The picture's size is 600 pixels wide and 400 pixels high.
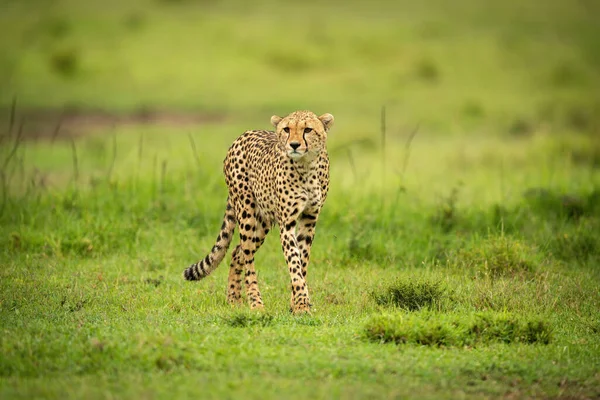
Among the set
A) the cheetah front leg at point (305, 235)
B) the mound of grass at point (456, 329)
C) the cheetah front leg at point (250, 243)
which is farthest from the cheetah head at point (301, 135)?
the mound of grass at point (456, 329)

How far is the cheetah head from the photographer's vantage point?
21.7 feet

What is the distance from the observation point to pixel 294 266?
684 cm

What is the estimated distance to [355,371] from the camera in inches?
203

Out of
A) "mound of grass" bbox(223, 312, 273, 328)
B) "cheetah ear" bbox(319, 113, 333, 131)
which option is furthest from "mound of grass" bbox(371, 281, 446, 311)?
"cheetah ear" bbox(319, 113, 333, 131)

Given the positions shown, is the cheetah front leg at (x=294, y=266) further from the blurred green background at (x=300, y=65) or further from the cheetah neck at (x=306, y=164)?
the blurred green background at (x=300, y=65)

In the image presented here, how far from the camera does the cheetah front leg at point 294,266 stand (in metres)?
6.75

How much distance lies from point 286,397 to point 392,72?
18.3 meters

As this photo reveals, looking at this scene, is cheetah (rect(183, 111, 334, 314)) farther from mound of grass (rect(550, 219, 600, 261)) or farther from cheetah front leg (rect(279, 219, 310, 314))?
mound of grass (rect(550, 219, 600, 261))

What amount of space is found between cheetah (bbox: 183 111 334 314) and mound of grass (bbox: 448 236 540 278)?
172cm

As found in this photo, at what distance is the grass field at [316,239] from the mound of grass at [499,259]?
21mm

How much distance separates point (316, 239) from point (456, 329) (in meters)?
3.28

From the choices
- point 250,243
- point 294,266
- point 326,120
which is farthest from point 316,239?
point 326,120

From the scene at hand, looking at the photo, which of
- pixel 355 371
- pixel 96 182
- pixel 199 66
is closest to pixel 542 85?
pixel 199 66

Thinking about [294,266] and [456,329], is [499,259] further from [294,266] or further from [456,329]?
[456,329]
